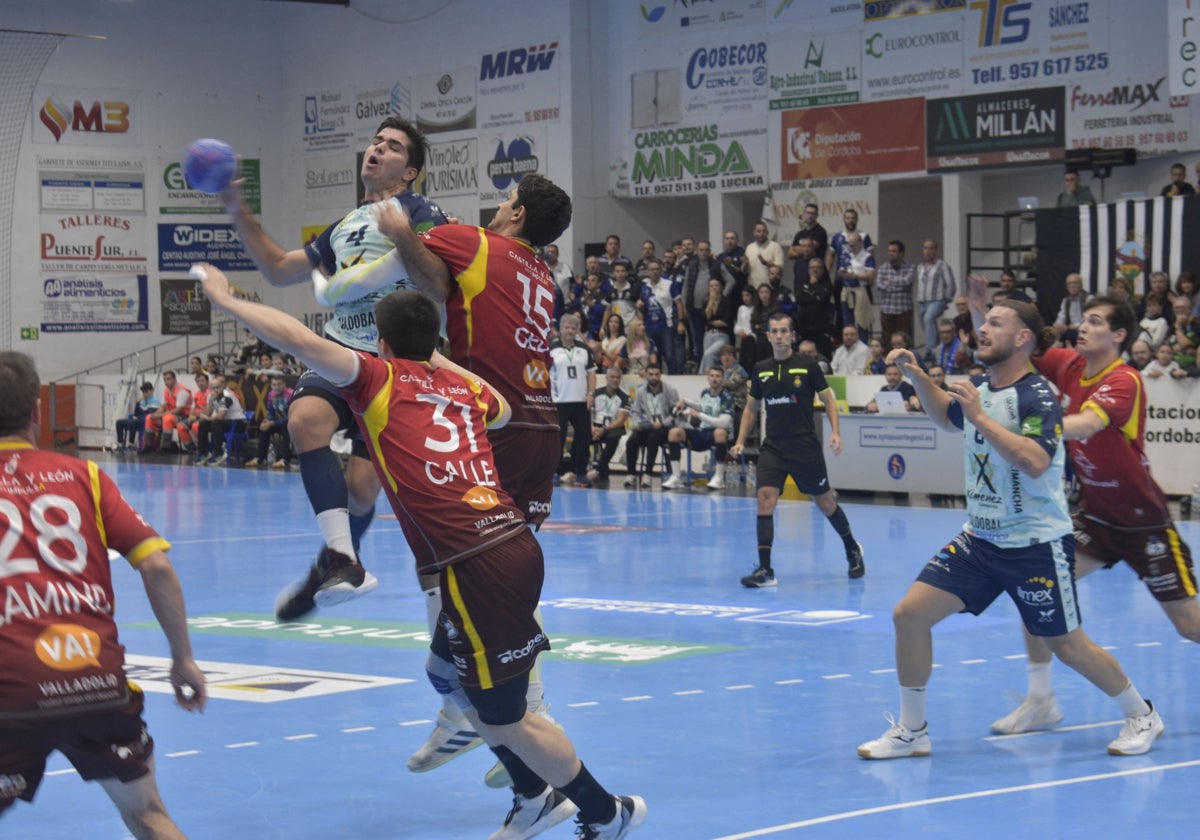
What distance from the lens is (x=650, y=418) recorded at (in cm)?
2336

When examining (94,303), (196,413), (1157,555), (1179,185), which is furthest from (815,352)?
(94,303)

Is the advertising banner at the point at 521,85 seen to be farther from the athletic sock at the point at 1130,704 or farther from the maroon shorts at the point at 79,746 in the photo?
the maroon shorts at the point at 79,746

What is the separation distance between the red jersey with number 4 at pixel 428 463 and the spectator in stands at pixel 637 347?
783 inches

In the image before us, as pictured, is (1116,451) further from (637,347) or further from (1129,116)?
(1129,116)

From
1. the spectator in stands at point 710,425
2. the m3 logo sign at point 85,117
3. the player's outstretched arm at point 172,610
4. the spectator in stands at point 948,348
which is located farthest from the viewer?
the m3 logo sign at point 85,117

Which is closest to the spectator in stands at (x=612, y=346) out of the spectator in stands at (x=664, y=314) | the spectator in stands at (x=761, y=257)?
the spectator in stands at (x=664, y=314)

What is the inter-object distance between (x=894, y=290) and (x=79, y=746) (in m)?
22.1

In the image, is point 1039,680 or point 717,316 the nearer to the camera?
point 1039,680

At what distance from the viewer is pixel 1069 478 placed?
1814cm

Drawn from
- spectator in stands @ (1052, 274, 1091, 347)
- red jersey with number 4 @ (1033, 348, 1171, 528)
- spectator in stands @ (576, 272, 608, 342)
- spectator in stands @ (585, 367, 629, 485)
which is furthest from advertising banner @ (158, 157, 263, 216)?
red jersey with number 4 @ (1033, 348, 1171, 528)

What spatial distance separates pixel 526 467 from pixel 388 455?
95 cm

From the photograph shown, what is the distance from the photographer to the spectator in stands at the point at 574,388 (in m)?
23.2

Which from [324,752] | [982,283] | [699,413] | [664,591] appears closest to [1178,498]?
[699,413]

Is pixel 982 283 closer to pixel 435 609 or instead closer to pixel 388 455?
pixel 435 609
